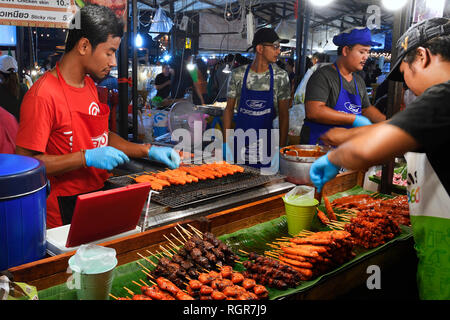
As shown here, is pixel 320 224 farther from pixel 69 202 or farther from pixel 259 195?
pixel 69 202

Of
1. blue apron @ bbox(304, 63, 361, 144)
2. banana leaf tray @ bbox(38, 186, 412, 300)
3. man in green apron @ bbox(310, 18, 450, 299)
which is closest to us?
man in green apron @ bbox(310, 18, 450, 299)

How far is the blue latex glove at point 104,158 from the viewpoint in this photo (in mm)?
2723

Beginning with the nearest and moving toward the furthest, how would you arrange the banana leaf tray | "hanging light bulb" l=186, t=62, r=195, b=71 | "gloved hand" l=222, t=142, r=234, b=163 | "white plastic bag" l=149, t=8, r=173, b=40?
1. the banana leaf tray
2. "gloved hand" l=222, t=142, r=234, b=163
3. "white plastic bag" l=149, t=8, r=173, b=40
4. "hanging light bulb" l=186, t=62, r=195, b=71

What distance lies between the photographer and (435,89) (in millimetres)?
1689

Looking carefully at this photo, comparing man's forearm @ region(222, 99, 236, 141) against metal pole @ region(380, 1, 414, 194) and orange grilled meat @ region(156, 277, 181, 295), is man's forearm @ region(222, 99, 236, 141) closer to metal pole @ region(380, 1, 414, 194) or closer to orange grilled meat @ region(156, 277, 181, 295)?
metal pole @ region(380, 1, 414, 194)

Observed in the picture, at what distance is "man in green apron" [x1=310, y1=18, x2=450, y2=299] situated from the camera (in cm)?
162

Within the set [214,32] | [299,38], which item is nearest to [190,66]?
[299,38]

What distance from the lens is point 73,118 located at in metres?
2.89

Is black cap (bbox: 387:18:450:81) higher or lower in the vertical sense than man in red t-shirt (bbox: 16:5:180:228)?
higher

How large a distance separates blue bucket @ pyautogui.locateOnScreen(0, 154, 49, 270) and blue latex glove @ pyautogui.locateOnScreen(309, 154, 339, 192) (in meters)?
1.56

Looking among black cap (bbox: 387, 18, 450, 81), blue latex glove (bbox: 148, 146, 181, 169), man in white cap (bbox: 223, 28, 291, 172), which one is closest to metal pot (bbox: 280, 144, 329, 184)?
blue latex glove (bbox: 148, 146, 181, 169)

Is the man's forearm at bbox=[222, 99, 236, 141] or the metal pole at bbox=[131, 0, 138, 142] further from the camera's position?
the man's forearm at bbox=[222, 99, 236, 141]

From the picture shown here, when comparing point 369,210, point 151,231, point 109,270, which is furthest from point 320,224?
point 109,270

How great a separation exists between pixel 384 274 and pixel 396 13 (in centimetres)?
246
